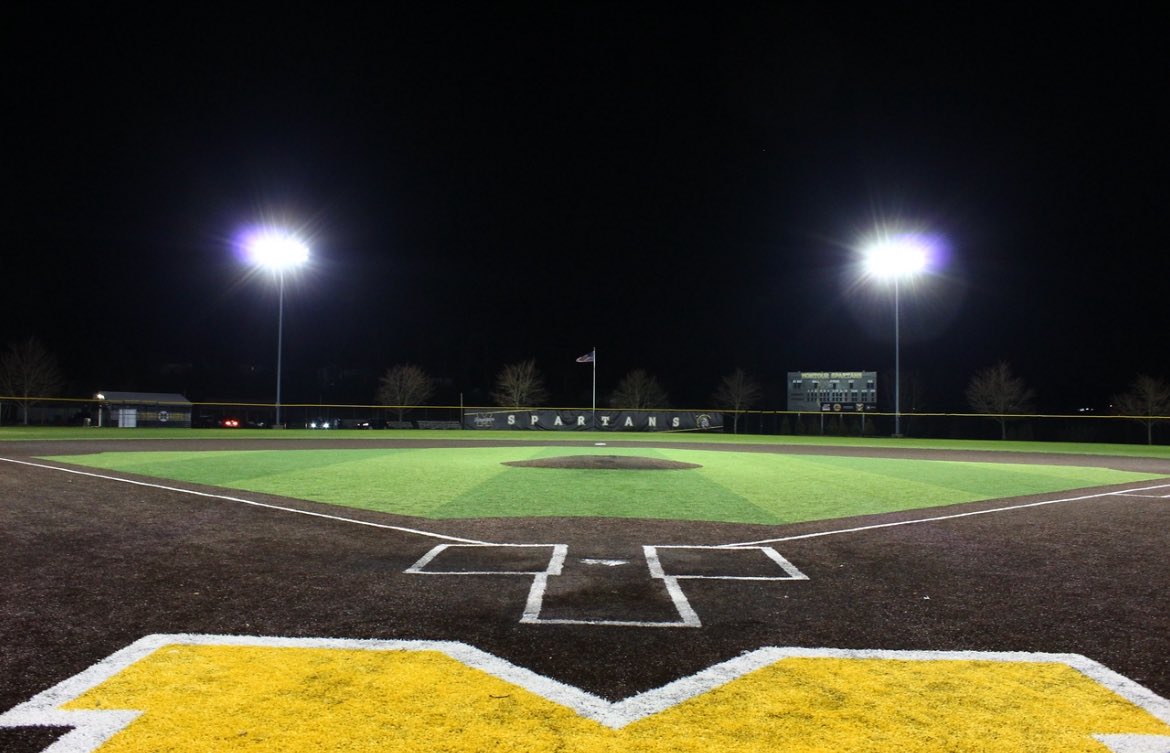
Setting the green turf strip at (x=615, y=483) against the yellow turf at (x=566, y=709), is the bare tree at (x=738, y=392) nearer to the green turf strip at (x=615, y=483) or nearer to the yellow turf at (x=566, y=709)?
the green turf strip at (x=615, y=483)

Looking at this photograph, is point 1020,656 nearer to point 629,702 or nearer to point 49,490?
point 629,702

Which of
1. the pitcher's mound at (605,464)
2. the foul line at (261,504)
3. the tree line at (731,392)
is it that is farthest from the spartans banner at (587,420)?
the foul line at (261,504)

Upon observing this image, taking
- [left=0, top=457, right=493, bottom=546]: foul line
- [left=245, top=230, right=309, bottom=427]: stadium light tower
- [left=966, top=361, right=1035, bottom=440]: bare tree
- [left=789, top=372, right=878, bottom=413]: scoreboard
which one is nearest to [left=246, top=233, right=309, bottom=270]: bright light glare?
[left=245, top=230, right=309, bottom=427]: stadium light tower

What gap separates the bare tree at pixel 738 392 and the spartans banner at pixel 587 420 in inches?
1198

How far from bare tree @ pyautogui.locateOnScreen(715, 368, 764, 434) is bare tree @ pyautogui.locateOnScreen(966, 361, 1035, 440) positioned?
21.0 meters

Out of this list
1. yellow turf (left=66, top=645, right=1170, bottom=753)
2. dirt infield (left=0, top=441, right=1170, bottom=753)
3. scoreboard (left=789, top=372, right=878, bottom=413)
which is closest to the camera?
yellow turf (left=66, top=645, right=1170, bottom=753)

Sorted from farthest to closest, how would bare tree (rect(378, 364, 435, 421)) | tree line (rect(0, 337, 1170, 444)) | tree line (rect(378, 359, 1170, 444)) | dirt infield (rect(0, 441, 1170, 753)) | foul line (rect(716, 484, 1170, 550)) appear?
bare tree (rect(378, 364, 435, 421)) → tree line (rect(378, 359, 1170, 444)) → tree line (rect(0, 337, 1170, 444)) → foul line (rect(716, 484, 1170, 550)) → dirt infield (rect(0, 441, 1170, 753))

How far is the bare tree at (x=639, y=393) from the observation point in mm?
65875

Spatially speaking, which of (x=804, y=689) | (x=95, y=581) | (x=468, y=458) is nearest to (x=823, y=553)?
(x=804, y=689)

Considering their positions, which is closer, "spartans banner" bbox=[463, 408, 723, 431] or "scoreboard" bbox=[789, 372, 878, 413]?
"spartans banner" bbox=[463, 408, 723, 431]

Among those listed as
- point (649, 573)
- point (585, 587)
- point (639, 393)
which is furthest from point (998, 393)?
point (585, 587)

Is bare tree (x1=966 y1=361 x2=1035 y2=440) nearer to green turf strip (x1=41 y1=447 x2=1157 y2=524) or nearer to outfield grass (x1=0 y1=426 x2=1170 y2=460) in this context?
outfield grass (x1=0 y1=426 x2=1170 y2=460)

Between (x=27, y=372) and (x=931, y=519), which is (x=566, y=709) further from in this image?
(x=27, y=372)

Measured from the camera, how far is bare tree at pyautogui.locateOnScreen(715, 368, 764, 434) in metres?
73.2
